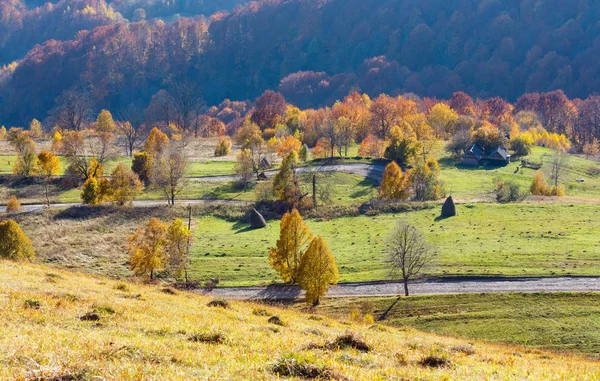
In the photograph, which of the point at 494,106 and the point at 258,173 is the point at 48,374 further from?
the point at 494,106

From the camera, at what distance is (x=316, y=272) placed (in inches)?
2025

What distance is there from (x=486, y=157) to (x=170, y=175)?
236 feet

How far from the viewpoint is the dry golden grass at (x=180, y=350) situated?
538 inches

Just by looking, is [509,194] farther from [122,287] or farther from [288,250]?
[122,287]

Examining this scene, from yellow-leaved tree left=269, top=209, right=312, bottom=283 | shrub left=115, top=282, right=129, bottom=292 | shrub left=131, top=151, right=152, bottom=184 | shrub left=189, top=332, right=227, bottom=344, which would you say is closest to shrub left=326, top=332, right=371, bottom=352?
shrub left=189, top=332, right=227, bottom=344

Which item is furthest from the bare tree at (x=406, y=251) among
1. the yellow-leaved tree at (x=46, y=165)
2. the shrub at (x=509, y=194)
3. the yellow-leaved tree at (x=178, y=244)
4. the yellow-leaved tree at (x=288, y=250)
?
the yellow-leaved tree at (x=46, y=165)

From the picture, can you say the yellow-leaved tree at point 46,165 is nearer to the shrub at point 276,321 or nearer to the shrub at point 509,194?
the shrub at point 509,194

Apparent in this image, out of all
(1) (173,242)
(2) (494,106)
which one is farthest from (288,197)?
(2) (494,106)

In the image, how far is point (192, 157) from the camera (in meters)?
132

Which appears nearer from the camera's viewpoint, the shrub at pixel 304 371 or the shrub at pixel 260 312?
the shrub at pixel 304 371

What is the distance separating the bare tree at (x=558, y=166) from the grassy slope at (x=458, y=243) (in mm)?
30204

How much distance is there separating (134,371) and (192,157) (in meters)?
122

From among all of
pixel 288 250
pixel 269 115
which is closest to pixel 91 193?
pixel 288 250

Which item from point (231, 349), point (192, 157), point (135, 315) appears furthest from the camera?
point (192, 157)
